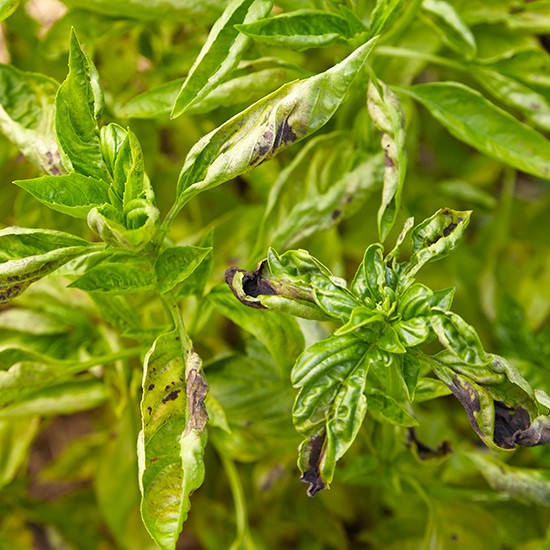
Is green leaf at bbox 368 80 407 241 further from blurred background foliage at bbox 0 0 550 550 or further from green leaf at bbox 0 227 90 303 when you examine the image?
green leaf at bbox 0 227 90 303

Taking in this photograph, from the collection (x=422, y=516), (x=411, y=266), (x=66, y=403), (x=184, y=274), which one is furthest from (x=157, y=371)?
(x=422, y=516)

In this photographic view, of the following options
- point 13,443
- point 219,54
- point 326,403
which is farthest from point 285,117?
point 13,443

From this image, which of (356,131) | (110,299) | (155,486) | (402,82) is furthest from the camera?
(402,82)

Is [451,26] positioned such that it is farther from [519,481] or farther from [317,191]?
[519,481]

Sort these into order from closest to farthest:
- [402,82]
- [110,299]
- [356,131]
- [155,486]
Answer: [155,486], [110,299], [356,131], [402,82]

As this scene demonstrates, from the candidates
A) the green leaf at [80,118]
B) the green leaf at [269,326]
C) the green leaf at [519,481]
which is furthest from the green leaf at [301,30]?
the green leaf at [519,481]

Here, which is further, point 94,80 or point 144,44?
point 144,44

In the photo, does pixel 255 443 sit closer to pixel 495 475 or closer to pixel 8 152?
pixel 495 475
